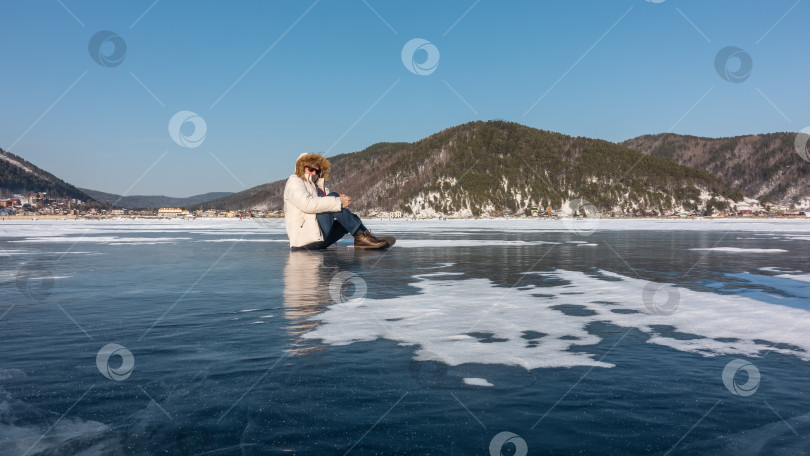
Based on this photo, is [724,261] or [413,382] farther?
[724,261]

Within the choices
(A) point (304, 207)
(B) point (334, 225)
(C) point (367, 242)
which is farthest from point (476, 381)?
(C) point (367, 242)

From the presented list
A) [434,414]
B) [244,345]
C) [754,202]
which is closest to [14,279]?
[244,345]

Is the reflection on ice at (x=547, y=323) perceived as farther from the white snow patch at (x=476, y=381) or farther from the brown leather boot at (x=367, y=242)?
the brown leather boot at (x=367, y=242)

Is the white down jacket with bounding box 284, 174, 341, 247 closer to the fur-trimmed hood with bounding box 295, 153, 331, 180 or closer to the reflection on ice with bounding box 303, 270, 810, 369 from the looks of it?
the fur-trimmed hood with bounding box 295, 153, 331, 180

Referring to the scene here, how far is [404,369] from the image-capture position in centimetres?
510

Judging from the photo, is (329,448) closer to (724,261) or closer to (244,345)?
(244,345)

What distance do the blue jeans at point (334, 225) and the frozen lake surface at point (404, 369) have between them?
26.5 feet

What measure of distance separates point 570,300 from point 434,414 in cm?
606

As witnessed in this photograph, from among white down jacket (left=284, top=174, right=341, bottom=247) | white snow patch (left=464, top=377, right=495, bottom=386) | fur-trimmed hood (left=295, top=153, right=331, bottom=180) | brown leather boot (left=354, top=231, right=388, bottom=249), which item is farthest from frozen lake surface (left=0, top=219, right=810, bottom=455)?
brown leather boot (left=354, top=231, right=388, bottom=249)

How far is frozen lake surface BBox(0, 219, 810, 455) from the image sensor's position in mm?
3568

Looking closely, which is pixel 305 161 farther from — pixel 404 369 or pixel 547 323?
pixel 404 369

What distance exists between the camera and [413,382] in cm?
471

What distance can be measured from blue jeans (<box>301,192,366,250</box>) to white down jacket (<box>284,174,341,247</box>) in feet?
0.74

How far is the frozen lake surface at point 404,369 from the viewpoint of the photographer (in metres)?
3.57
